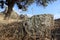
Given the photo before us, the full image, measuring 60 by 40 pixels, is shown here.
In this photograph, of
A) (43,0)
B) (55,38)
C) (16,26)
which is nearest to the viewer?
(55,38)

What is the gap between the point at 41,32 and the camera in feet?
27.8

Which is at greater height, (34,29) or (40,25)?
(40,25)

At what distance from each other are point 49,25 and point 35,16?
69cm

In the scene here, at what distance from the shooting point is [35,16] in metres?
8.88

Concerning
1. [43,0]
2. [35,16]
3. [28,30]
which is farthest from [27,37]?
[43,0]

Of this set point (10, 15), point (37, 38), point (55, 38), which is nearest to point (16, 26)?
point (37, 38)

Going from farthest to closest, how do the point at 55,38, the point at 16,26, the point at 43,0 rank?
the point at 43,0, the point at 16,26, the point at 55,38

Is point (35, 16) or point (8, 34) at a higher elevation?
point (35, 16)

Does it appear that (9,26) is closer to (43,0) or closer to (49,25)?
(49,25)

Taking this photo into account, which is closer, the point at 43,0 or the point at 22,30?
the point at 22,30

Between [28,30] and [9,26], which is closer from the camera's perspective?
[28,30]

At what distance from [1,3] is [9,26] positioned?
15641mm

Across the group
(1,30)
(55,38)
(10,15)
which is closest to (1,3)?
(10,15)

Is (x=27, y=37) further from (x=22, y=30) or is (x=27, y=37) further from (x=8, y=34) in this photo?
(x=8, y=34)
